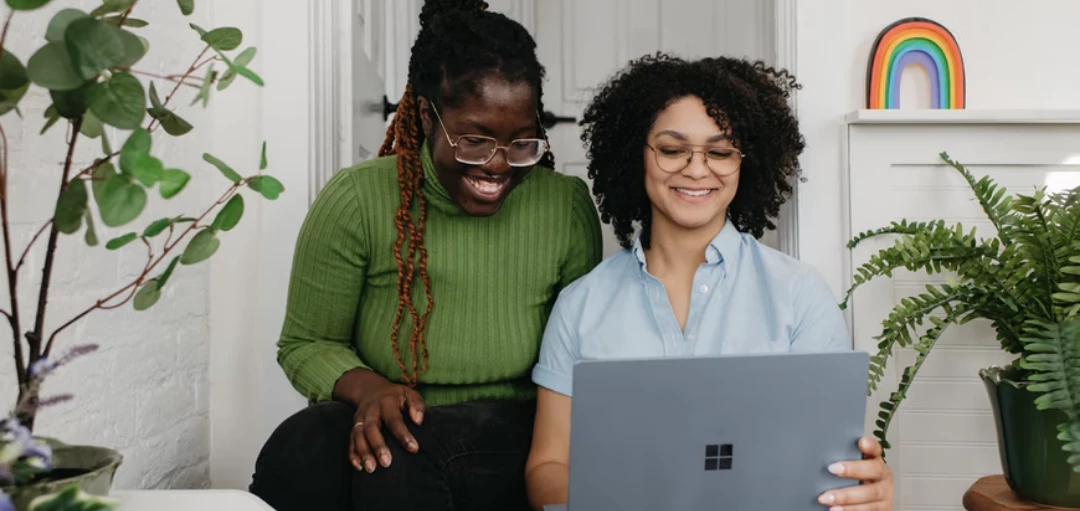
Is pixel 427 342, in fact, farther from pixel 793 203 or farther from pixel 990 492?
pixel 990 492

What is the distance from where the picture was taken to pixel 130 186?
2.27 feet

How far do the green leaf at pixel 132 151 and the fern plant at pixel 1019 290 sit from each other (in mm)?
1257

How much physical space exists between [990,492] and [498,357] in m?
0.92

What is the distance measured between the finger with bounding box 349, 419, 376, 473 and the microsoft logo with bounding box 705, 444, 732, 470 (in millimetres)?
537

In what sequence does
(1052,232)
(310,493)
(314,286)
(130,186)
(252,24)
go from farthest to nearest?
1. (252,24)
2. (314,286)
3. (1052,232)
4. (310,493)
5. (130,186)

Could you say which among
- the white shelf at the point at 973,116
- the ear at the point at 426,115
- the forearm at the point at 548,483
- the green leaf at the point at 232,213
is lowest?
the forearm at the point at 548,483

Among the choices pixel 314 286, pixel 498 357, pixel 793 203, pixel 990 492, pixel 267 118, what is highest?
pixel 267 118

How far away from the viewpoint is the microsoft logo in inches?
42.2

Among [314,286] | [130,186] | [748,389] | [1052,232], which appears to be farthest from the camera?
[314,286]

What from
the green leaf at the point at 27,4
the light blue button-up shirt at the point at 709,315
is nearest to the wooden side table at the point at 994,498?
the light blue button-up shirt at the point at 709,315

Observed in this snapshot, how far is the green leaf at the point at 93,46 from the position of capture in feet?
2.22

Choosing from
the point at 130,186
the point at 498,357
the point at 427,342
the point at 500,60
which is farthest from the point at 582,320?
the point at 130,186

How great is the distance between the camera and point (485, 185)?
1.57 m

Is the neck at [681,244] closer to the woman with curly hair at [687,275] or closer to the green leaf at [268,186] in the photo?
the woman with curly hair at [687,275]
